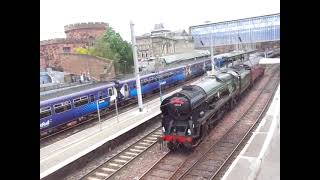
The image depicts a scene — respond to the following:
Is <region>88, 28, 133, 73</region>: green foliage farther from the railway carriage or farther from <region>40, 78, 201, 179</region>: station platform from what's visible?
<region>40, 78, 201, 179</region>: station platform

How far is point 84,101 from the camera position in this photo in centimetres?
1661

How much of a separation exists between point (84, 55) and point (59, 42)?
21.3 ft

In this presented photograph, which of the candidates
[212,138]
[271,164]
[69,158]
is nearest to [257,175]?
[271,164]

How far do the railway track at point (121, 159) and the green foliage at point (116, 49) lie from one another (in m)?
22.4

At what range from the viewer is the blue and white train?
566 inches

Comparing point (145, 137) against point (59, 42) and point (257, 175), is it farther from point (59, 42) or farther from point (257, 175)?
point (59, 42)

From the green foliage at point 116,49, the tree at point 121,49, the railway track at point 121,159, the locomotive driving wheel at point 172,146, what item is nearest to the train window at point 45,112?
the railway track at point 121,159

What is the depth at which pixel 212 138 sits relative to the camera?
12.9 metres

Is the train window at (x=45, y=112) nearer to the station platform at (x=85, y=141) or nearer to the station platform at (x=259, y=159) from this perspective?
the station platform at (x=85, y=141)

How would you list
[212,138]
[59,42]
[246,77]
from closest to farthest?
[212,138]
[246,77]
[59,42]

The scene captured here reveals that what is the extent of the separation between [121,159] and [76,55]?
81.2ft

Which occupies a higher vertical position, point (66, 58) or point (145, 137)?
point (66, 58)
